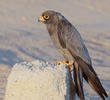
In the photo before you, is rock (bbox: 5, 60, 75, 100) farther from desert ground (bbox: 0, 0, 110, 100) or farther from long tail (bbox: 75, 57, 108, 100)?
desert ground (bbox: 0, 0, 110, 100)

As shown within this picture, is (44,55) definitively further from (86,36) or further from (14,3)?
(14,3)

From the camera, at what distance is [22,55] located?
1409cm

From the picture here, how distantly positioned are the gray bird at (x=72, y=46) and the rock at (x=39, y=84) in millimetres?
588

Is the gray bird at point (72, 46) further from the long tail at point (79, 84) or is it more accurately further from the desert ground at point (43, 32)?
the desert ground at point (43, 32)

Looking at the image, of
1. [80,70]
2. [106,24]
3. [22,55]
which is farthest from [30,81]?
[106,24]

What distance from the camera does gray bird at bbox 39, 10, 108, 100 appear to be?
673cm

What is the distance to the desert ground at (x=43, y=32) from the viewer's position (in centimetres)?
1350

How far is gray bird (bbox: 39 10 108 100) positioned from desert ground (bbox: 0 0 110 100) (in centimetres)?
258

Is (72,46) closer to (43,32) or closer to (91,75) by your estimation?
(91,75)

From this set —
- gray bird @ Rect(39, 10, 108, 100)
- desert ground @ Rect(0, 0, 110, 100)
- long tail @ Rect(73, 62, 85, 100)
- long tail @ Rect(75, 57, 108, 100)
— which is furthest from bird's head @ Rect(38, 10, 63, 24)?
desert ground @ Rect(0, 0, 110, 100)

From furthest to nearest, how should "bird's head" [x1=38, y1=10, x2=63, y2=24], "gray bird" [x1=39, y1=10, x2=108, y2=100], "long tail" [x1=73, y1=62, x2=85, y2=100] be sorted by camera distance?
"bird's head" [x1=38, y1=10, x2=63, y2=24]
"gray bird" [x1=39, y1=10, x2=108, y2=100]
"long tail" [x1=73, y1=62, x2=85, y2=100]

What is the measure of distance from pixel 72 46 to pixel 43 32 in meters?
12.0

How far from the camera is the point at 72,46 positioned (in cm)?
696

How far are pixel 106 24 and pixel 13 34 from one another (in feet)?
25.4
